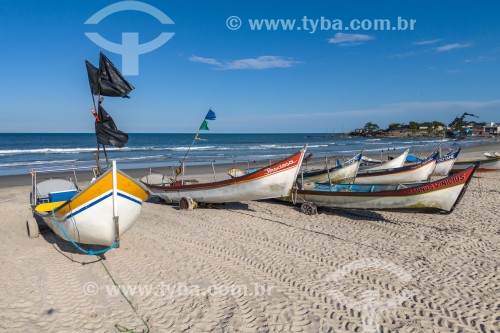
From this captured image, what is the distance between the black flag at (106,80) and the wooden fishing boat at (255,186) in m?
4.64

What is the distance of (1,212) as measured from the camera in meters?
11.1

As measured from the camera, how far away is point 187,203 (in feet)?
39.5

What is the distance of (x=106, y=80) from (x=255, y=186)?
210 inches

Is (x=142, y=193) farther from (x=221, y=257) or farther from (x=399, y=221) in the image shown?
(x=399, y=221)

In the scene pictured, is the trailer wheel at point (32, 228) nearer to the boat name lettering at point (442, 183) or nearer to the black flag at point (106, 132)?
the black flag at point (106, 132)

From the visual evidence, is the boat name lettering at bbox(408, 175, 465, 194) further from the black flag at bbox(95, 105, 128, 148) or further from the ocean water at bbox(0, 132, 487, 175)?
the ocean water at bbox(0, 132, 487, 175)

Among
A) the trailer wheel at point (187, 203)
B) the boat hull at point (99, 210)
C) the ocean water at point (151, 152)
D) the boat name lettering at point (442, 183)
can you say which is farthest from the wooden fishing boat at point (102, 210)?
the ocean water at point (151, 152)

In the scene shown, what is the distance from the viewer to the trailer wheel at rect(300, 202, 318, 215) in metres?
11.3

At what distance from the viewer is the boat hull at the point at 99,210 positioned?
6.38 meters

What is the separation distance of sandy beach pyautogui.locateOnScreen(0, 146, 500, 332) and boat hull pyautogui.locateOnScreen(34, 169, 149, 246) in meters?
0.72

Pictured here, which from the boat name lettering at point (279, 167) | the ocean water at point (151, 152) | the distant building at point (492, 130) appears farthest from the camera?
the distant building at point (492, 130)

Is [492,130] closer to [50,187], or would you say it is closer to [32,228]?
[50,187]

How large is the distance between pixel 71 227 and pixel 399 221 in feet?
29.3

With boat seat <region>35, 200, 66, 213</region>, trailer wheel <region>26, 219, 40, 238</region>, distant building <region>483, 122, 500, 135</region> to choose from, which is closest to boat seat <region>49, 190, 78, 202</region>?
boat seat <region>35, 200, 66, 213</region>
